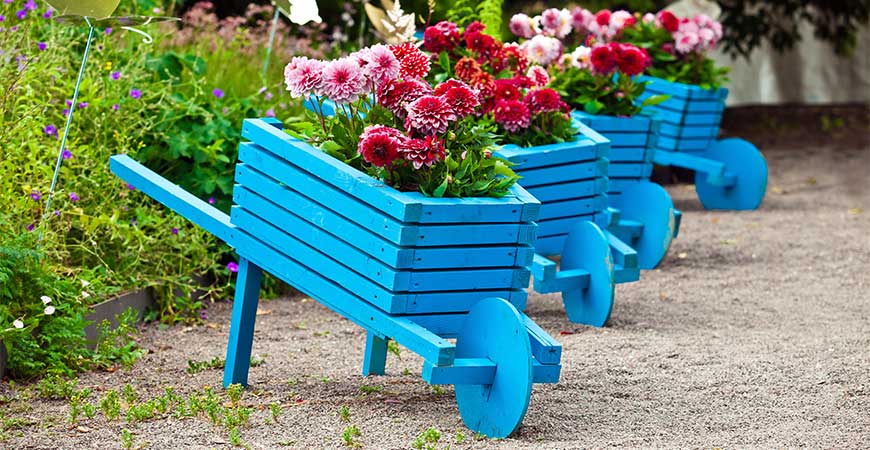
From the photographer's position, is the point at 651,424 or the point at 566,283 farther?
the point at 566,283

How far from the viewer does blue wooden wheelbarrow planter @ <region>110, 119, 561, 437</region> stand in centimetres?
338

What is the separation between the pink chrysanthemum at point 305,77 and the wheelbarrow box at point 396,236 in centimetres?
17

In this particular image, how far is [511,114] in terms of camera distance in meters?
4.84

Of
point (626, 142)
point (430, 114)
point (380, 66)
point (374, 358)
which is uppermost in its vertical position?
point (380, 66)

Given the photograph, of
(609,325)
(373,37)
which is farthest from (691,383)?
(373,37)

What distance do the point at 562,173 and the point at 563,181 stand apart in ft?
0.13

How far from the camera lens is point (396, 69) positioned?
3643 mm

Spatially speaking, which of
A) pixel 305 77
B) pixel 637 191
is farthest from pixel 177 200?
pixel 637 191

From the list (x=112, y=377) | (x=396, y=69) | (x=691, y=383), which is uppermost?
(x=396, y=69)

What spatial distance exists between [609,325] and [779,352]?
794 mm

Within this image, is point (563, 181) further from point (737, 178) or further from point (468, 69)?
point (737, 178)

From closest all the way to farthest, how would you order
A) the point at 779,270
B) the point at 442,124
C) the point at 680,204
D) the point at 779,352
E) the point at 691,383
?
the point at 442,124, the point at 691,383, the point at 779,352, the point at 779,270, the point at 680,204

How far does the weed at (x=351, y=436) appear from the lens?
343cm

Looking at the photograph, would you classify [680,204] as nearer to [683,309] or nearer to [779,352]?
[683,309]
